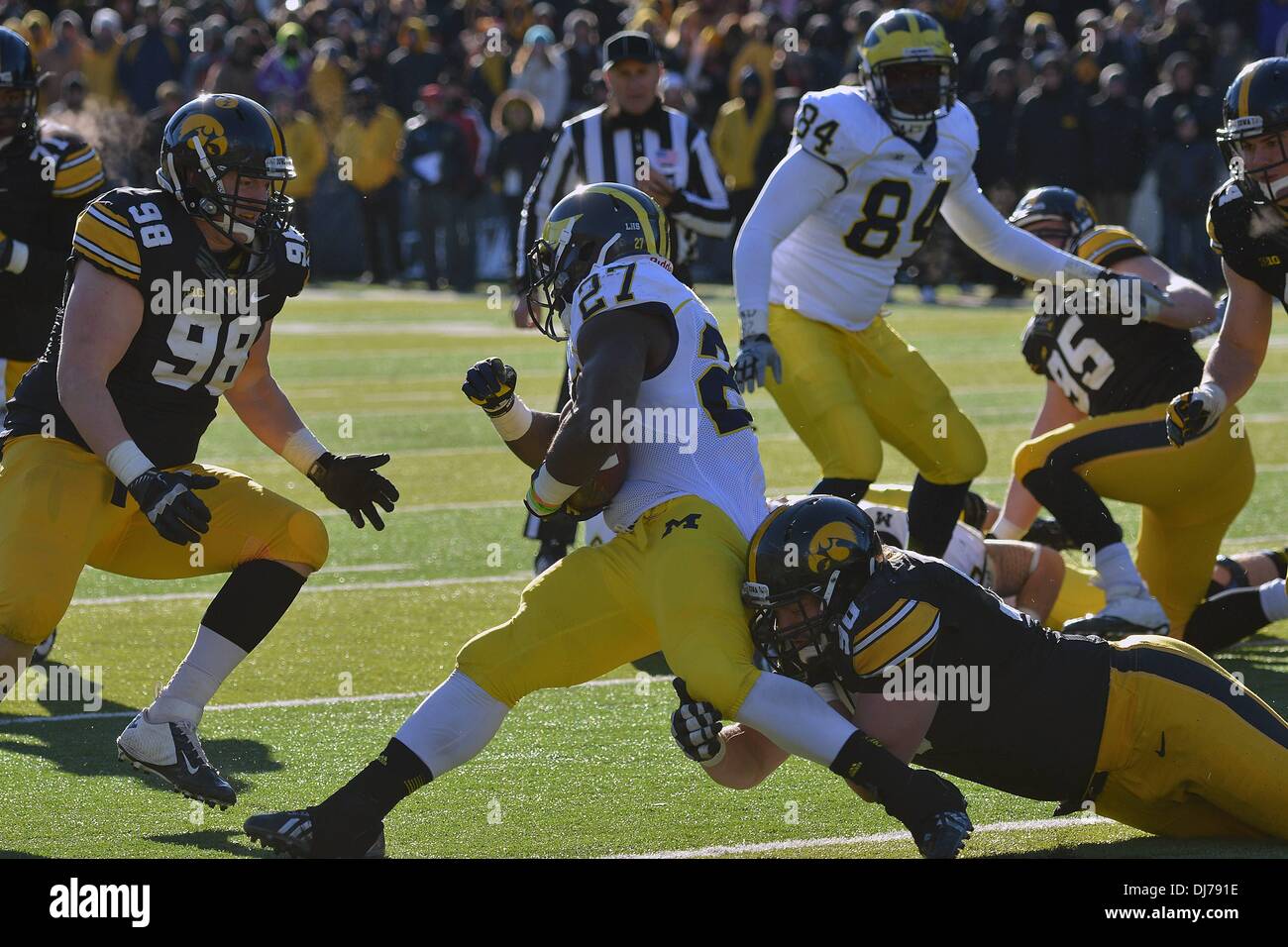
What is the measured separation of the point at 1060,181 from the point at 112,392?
12.6 meters

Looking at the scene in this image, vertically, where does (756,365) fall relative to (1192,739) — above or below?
above

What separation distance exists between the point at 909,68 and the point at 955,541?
1.47 metres

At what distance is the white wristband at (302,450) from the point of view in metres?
4.80

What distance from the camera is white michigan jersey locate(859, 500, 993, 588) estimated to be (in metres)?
6.10

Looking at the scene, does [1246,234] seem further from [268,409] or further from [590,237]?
[268,409]

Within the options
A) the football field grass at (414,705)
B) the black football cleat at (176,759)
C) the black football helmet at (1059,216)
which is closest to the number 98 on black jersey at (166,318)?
the black football cleat at (176,759)

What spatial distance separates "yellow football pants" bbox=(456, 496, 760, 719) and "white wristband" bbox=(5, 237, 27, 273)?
2666 mm

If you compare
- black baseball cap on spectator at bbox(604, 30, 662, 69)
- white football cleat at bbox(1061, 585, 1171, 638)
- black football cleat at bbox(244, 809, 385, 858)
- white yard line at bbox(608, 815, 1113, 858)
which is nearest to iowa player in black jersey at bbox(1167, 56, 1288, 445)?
white football cleat at bbox(1061, 585, 1171, 638)

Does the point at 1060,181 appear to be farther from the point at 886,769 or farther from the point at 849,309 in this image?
the point at 886,769

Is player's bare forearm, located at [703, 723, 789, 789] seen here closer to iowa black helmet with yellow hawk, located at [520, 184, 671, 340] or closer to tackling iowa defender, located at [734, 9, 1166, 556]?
iowa black helmet with yellow hawk, located at [520, 184, 671, 340]

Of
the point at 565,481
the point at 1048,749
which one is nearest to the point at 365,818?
the point at 565,481

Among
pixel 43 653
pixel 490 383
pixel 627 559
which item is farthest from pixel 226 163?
pixel 43 653

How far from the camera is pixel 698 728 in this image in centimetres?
388
